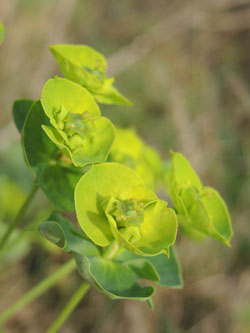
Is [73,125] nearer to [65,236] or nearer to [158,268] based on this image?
[65,236]

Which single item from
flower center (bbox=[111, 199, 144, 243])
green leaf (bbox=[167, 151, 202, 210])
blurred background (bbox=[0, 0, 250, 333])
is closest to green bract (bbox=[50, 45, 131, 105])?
green leaf (bbox=[167, 151, 202, 210])

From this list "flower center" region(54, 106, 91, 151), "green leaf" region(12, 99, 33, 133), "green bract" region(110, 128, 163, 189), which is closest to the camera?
"flower center" region(54, 106, 91, 151)

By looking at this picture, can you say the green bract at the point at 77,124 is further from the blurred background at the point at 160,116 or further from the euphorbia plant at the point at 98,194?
the blurred background at the point at 160,116

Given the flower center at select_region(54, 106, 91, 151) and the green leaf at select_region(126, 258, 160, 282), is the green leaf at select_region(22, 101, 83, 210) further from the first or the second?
the green leaf at select_region(126, 258, 160, 282)

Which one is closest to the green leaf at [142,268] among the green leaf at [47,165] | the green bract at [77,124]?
the green leaf at [47,165]

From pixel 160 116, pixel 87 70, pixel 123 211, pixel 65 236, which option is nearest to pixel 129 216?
pixel 123 211

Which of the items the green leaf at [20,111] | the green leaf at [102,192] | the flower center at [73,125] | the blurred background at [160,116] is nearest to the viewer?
the green leaf at [102,192]
